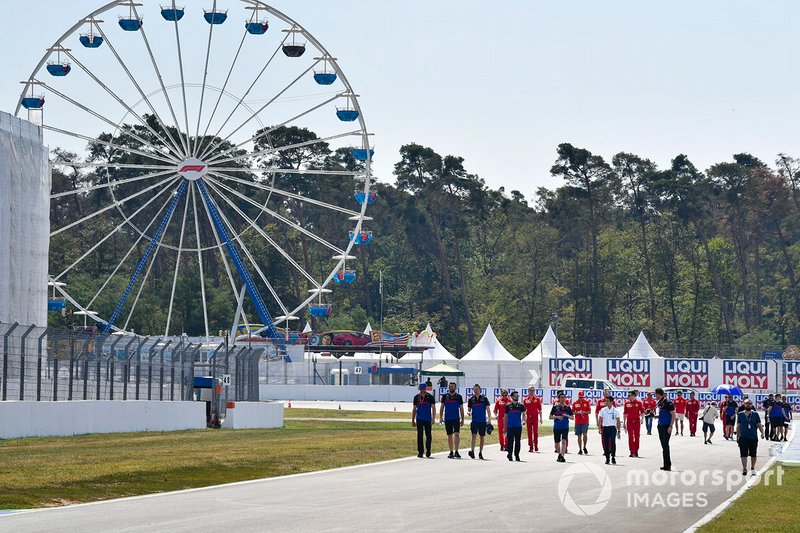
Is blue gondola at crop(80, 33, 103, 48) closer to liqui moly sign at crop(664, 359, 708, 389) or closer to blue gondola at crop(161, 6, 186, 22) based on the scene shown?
blue gondola at crop(161, 6, 186, 22)

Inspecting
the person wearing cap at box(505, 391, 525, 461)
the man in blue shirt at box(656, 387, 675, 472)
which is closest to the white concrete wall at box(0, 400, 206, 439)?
the person wearing cap at box(505, 391, 525, 461)

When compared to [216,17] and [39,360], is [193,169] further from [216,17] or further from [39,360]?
[39,360]

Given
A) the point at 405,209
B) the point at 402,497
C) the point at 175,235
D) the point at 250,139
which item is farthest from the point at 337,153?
the point at 402,497

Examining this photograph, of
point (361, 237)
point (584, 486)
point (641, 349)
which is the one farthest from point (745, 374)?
point (584, 486)

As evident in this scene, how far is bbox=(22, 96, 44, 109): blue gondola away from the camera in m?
62.2

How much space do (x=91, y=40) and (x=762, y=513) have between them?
50515 millimetres

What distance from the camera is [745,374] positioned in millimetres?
72375

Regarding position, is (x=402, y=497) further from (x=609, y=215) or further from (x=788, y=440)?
(x=609, y=215)

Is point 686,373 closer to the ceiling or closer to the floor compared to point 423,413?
closer to the ceiling

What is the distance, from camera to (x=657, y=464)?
29062 mm

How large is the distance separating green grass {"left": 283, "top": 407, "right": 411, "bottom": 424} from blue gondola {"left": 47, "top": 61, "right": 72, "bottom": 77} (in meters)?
18.5

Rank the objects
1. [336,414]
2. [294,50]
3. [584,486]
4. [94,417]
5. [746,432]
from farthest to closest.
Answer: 1. [294,50]
2. [336,414]
3. [94,417]
4. [746,432]
5. [584,486]

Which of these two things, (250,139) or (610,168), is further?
(610,168)

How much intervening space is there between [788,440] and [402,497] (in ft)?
84.6
